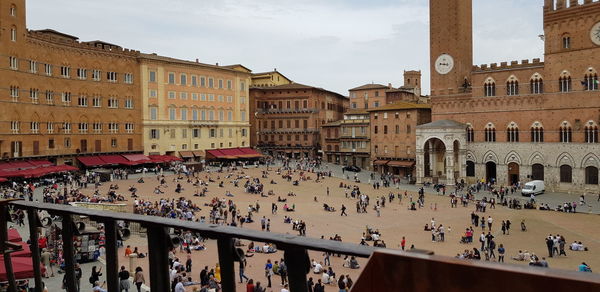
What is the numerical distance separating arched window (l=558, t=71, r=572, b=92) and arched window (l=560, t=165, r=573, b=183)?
26.1 feet

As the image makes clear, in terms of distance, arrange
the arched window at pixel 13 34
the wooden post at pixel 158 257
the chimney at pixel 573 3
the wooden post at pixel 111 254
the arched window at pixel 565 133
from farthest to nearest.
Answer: the chimney at pixel 573 3 < the arched window at pixel 565 133 < the arched window at pixel 13 34 < the wooden post at pixel 111 254 < the wooden post at pixel 158 257

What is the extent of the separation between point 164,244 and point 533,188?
50.7m

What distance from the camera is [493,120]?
184 ft

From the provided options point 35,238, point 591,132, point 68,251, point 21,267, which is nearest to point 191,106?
point 591,132

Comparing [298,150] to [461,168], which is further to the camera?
[298,150]

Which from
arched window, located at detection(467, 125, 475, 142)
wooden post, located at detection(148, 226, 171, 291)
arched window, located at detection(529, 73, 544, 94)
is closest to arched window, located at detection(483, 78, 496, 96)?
arched window, located at detection(529, 73, 544, 94)

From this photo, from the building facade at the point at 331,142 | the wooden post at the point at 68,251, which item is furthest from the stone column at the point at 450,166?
the wooden post at the point at 68,251

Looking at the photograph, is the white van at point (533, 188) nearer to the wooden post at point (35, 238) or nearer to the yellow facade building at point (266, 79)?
the wooden post at point (35, 238)

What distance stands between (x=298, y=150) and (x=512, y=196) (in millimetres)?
42100

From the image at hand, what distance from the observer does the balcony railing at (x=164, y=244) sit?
267 centimetres

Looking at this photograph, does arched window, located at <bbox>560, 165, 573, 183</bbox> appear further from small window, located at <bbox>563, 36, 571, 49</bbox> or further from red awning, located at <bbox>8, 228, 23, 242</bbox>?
red awning, located at <bbox>8, 228, 23, 242</bbox>

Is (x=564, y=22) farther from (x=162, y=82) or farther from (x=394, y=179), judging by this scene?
(x=162, y=82)

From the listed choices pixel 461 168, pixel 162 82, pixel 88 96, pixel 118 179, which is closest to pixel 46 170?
pixel 118 179

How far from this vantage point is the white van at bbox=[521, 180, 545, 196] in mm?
47844
